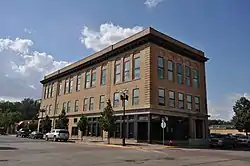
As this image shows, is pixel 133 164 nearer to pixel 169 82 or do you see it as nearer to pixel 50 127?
pixel 169 82

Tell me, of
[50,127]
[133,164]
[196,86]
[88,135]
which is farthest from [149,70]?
[50,127]

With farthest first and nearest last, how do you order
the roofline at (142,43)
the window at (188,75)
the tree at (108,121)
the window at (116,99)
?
the window at (188,75)
the window at (116,99)
the roofline at (142,43)
the tree at (108,121)

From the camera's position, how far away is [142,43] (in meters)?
37.9

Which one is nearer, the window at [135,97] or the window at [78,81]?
the window at [135,97]

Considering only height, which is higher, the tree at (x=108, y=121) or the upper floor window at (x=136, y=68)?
the upper floor window at (x=136, y=68)

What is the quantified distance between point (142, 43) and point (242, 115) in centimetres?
4457

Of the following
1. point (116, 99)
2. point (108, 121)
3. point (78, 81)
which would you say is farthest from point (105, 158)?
point (78, 81)

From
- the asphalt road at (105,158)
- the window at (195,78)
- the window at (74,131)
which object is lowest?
the asphalt road at (105,158)

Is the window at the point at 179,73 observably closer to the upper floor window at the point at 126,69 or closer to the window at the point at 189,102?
the window at the point at 189,102

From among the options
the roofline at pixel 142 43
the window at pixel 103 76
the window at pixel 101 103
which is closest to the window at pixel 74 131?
the window at pixel 101 103

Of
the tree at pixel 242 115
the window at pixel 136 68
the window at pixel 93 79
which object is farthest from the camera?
the tree at pixel 242 115

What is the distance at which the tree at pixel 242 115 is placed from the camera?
68.7m

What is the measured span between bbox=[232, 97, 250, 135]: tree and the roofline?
31107mm

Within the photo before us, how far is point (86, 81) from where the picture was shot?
165ft
